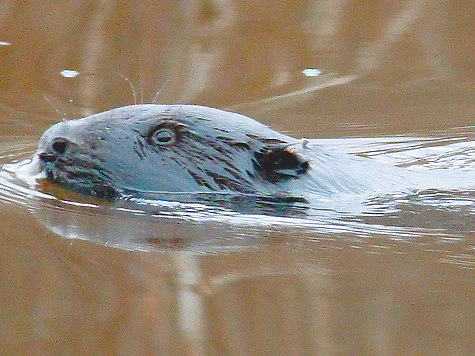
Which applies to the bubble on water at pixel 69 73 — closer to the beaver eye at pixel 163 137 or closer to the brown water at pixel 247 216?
the brown water at pixel 247 216

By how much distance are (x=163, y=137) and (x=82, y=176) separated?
376 millimetres

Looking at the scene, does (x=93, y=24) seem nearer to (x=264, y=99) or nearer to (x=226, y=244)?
(x=264, y=99)

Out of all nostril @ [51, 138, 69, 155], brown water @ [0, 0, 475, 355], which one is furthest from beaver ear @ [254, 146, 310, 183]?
nostril @ [51, 138, 69, 155]

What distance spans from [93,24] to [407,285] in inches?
204

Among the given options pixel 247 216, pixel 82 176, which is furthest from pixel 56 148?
pixel 247 216

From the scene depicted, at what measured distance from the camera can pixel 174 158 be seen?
4023 mm

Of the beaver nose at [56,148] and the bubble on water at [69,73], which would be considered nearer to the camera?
the beaver nose at [56,148]

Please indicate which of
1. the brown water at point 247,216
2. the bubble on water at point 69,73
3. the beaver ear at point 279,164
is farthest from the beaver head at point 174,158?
the bubble on water at point 69,73

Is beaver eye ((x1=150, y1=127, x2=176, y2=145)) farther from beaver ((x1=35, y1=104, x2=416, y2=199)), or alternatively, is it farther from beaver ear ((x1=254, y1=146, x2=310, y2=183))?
beaver ear ((x1=254, y1=146, x2=310, y2=183))

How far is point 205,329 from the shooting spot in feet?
8.09

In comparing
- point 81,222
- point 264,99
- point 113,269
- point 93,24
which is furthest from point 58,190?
point 93,24

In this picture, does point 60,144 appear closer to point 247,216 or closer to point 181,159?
point 181,159

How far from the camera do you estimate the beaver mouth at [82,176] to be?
3979 mm

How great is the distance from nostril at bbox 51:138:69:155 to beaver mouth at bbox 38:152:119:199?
0.10ft
